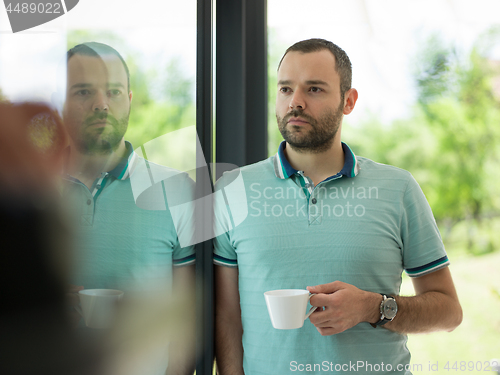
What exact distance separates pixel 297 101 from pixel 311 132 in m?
0.09

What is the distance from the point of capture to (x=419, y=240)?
937mm

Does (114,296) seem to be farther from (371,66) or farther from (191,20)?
(371,66)

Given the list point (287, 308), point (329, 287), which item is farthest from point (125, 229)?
point (329, 287)

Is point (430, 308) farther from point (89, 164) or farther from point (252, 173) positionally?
point (89, 164)

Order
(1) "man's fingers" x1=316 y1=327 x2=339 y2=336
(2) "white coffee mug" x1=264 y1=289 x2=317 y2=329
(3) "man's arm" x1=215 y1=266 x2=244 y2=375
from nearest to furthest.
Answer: (2) "white coffee mug" x1=264 y1=289 x2=317 y2=329, (1) "man's fingers" x1=316 y1=327 x2=339 y2=336, (3) "man's arm" x1=215 y1=266 x2=244 y2=375

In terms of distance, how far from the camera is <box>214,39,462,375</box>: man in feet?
2.85

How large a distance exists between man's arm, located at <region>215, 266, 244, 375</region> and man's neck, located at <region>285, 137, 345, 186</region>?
324 millimetres

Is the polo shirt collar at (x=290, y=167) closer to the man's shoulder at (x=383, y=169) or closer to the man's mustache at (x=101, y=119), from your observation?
the man's shoulder at (x=383, y=169)

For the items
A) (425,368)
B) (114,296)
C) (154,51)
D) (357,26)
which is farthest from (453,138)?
(114,296)

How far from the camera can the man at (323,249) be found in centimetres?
87

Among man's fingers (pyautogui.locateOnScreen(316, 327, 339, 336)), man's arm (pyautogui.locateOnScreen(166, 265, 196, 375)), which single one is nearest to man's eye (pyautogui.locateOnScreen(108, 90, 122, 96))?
man's arm (pyautogui.locateOnScreen(166, 265, 196, 375))

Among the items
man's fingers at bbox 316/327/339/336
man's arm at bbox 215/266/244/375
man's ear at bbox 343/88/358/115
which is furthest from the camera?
man's ear at bbox 343/88/358/115

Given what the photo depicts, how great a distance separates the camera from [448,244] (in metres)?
1.21

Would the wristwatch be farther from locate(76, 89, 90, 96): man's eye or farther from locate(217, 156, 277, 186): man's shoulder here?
locate(76, 89, 90, 96): man's eye
